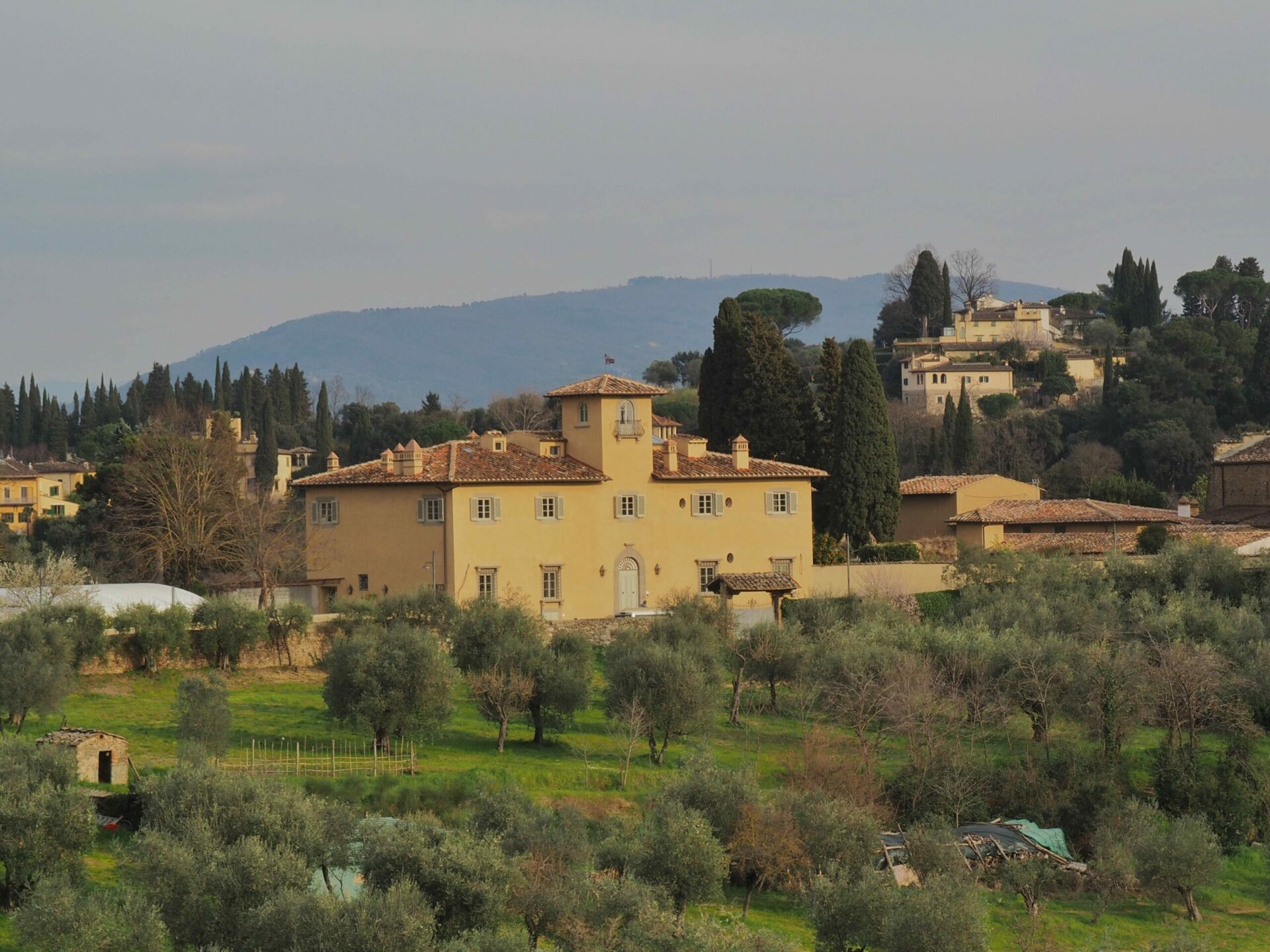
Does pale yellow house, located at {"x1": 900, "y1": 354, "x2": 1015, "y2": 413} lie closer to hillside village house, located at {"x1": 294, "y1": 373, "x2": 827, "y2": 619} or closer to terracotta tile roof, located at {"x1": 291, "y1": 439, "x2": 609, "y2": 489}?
hillside village house, located at {"x1": 294, "y1": 373, "x2": 827, "y2": 619}

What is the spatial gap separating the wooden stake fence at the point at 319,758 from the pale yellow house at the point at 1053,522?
24349mm

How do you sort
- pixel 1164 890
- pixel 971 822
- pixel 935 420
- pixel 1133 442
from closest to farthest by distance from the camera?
pixel 1164 890 < pixel 971 822 < pixel 1133 442 < pixel 935 420

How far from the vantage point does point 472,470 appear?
45438 mm

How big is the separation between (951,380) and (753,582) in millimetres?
52600

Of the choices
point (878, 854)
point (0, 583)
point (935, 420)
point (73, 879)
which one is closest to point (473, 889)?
point (73, 879)

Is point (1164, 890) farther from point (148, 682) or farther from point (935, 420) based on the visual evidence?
point (935, 420)

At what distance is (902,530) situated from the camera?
58.0 meters

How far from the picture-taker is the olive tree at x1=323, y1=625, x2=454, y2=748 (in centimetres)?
3281

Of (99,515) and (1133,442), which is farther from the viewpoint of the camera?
A: (1133,442)

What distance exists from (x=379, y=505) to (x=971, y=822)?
1799 centimetres

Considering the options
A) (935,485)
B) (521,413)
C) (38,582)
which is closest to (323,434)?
(521,413)

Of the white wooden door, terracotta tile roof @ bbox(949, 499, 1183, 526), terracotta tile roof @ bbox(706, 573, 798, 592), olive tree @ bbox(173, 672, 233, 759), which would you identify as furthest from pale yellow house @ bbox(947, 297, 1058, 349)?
olive tree @ bbox(173, 672, 233, 759)

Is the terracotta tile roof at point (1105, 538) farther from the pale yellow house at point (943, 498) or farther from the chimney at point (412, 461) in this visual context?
the chimney at point (412, 461)

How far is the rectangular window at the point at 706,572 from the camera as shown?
4734 centimetres
